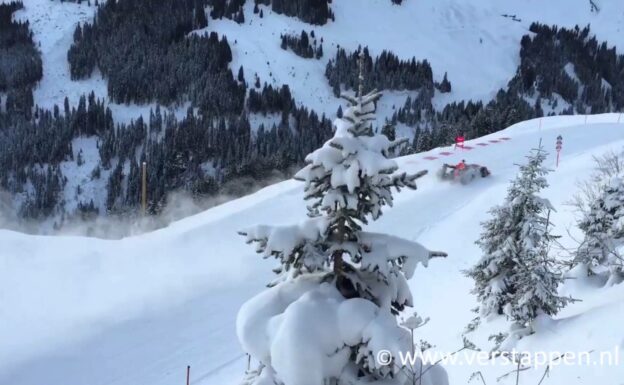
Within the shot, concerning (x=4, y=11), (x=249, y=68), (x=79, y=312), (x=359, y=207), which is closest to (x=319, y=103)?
(x=249, y=68)

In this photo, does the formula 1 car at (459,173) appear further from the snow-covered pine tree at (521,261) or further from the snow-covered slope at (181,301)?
the snow-covered pine tree at (521,261)

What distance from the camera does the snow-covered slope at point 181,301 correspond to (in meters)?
12.4

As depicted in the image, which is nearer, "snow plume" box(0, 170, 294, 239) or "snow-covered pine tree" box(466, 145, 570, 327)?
"snow-covered pine tree" box(466, 145, 570, 327)

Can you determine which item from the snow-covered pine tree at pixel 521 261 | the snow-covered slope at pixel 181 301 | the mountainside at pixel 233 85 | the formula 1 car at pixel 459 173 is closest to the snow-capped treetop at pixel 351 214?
the snow-covered slope at pixel 181 301

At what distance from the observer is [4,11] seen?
11844cm

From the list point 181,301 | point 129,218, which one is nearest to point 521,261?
point 181,301

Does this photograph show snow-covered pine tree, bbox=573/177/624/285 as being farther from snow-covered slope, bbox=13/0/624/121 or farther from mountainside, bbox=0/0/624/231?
snow-covered slope, bbox=13/0/624/121

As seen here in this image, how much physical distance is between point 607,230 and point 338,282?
981 cm

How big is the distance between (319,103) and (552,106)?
56281mm

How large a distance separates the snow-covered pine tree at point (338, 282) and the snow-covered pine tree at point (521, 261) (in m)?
6.07

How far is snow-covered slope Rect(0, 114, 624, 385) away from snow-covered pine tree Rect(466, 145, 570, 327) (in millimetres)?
671

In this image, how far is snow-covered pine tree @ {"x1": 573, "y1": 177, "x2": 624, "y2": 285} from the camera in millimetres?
13281

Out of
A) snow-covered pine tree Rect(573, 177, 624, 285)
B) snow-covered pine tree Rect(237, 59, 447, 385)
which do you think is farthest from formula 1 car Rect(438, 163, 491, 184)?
snow-covered pine tree Rect(237, 59, 447, 385)

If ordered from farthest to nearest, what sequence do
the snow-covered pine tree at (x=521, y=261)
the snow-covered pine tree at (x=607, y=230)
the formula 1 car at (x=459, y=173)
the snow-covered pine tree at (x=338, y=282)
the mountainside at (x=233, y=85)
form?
1. the mountainside at (x=233, y=85)
2. the formula 1 car at (x=459, y=173)
3. the snow-covered pine tree at (x=607, y=230)
4. the snow-covered pine tree at (x=521, y=261)
5. the snow-covered pine tree at (x=338, y=282)
